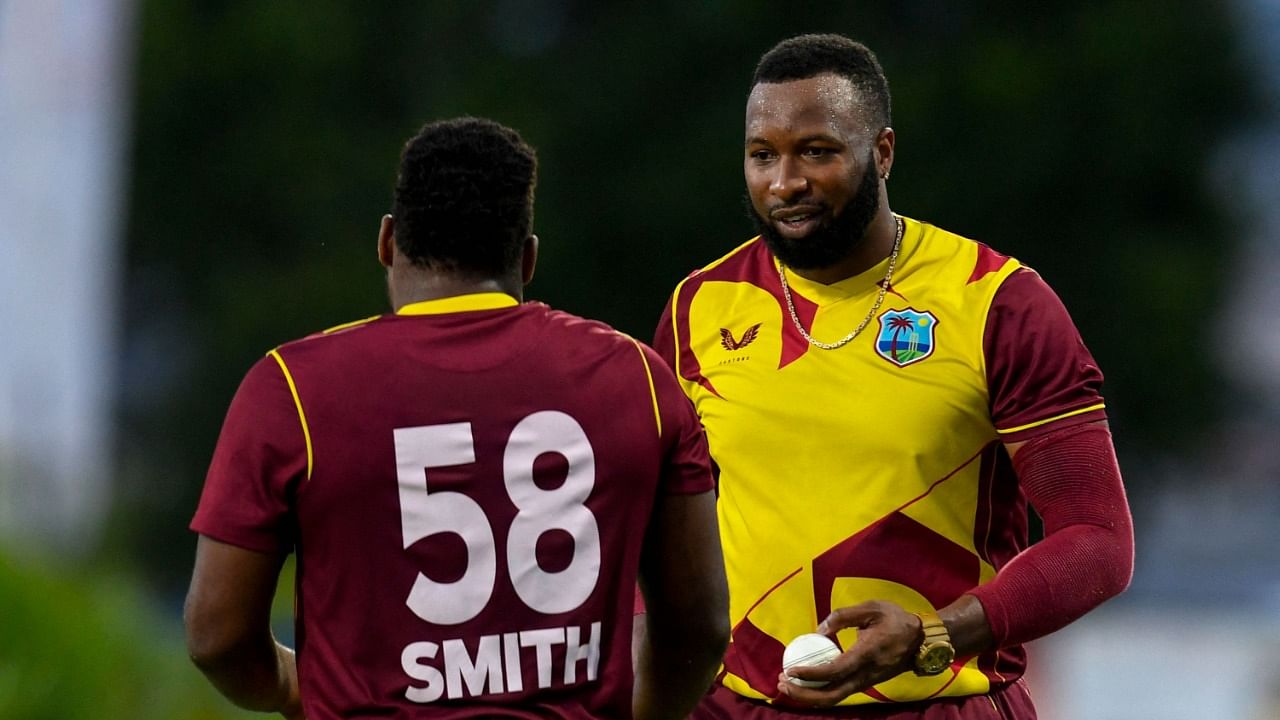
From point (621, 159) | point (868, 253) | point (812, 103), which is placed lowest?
point (621, 159)

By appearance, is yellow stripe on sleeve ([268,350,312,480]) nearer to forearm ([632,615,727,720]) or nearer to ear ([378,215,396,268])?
ear ([378,215,396,268])

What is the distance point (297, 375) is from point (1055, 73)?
19850mm

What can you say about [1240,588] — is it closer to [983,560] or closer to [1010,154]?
[1010,154]

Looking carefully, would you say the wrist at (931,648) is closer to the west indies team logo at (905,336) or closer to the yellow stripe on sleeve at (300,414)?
the west indies team logo at (905,336)

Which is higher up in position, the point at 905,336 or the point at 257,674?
the point at 905,336

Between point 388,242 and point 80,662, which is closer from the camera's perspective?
point 388,242

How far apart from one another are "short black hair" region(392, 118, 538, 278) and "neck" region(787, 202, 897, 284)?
101 centimetres

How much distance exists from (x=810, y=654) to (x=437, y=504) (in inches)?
32.2

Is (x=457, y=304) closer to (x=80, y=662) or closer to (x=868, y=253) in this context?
(x=868, y=253)

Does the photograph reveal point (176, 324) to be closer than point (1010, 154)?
No

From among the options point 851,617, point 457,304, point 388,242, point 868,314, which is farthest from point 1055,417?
point 388,242

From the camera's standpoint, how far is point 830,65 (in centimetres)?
452

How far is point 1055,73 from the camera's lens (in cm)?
2262

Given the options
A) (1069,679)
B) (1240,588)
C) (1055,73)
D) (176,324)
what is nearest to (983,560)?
(1069,679)
